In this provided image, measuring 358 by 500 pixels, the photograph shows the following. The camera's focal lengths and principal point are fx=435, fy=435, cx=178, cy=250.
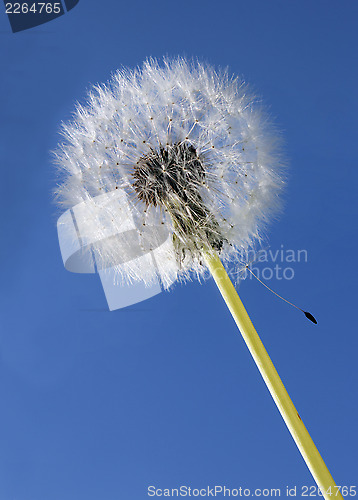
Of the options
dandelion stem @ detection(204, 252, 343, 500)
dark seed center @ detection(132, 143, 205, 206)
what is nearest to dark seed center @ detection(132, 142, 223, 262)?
dark seed center @ detection(132, 143, 205, 206)

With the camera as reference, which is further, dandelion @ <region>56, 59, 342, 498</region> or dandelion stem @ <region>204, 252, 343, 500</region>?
dandelion @ <region>56, 59, 342, 498</region>

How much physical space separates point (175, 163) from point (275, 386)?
5.88 feet

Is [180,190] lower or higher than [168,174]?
lower

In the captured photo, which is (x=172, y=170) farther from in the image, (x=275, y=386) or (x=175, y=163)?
(x=275, y=386)

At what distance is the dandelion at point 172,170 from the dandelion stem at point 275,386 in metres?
0.03

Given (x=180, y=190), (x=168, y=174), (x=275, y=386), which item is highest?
(x=168, y=174)

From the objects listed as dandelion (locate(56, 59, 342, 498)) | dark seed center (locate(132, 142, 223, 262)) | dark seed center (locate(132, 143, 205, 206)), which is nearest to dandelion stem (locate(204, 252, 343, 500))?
dandelion (locate(56, 59, 342, 498))

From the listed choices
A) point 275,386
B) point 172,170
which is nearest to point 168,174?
A: point 172,170

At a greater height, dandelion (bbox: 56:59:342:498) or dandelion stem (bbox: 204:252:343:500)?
dandelion (bbox: 56:59:342:498)

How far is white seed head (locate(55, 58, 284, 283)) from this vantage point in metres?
3.43

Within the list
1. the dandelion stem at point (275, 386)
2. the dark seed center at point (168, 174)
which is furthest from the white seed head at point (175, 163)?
the dandelion stem at point (275, 386)

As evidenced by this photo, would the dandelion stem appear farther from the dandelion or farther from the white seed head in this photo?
Result: the white seed head

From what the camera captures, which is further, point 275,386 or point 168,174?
point 168,174

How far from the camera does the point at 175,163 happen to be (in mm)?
3400
